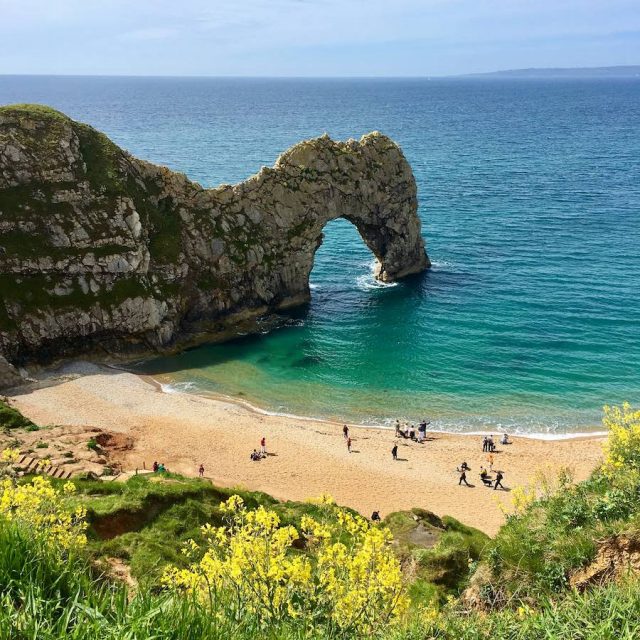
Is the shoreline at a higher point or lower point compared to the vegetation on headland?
lower

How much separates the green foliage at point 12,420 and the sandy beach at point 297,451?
387cm

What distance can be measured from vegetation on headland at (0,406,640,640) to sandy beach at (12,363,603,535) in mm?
13451

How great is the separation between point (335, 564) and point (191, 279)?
162 ft

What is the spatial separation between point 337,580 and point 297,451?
29252 mm

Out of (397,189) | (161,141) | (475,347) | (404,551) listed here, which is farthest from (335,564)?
(161,141)

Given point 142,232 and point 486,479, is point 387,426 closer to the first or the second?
point 486,479

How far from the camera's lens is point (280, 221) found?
213 ft

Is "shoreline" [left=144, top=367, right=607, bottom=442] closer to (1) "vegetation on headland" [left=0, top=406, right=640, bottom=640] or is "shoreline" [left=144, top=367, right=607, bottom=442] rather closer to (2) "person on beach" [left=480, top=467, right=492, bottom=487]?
(2) "person on beach" [left=480, top=467, right=492, bottom=487]

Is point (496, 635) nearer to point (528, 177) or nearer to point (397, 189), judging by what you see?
point (397, 189)

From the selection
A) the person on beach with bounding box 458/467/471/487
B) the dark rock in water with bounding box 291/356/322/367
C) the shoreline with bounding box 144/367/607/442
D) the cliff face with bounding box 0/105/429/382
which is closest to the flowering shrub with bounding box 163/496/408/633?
the person on beach with bounding box 458/467/471/487

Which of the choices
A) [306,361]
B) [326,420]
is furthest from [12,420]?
[306,361]

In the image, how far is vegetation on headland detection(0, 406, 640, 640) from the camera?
914 cm

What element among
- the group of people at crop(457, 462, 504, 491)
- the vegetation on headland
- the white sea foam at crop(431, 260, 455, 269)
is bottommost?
the group of people at crop(457, 462, 504, 491)

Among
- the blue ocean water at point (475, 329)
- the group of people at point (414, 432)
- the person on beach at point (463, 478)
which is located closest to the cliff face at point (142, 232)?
the blue ocean water at point (475, 329)
